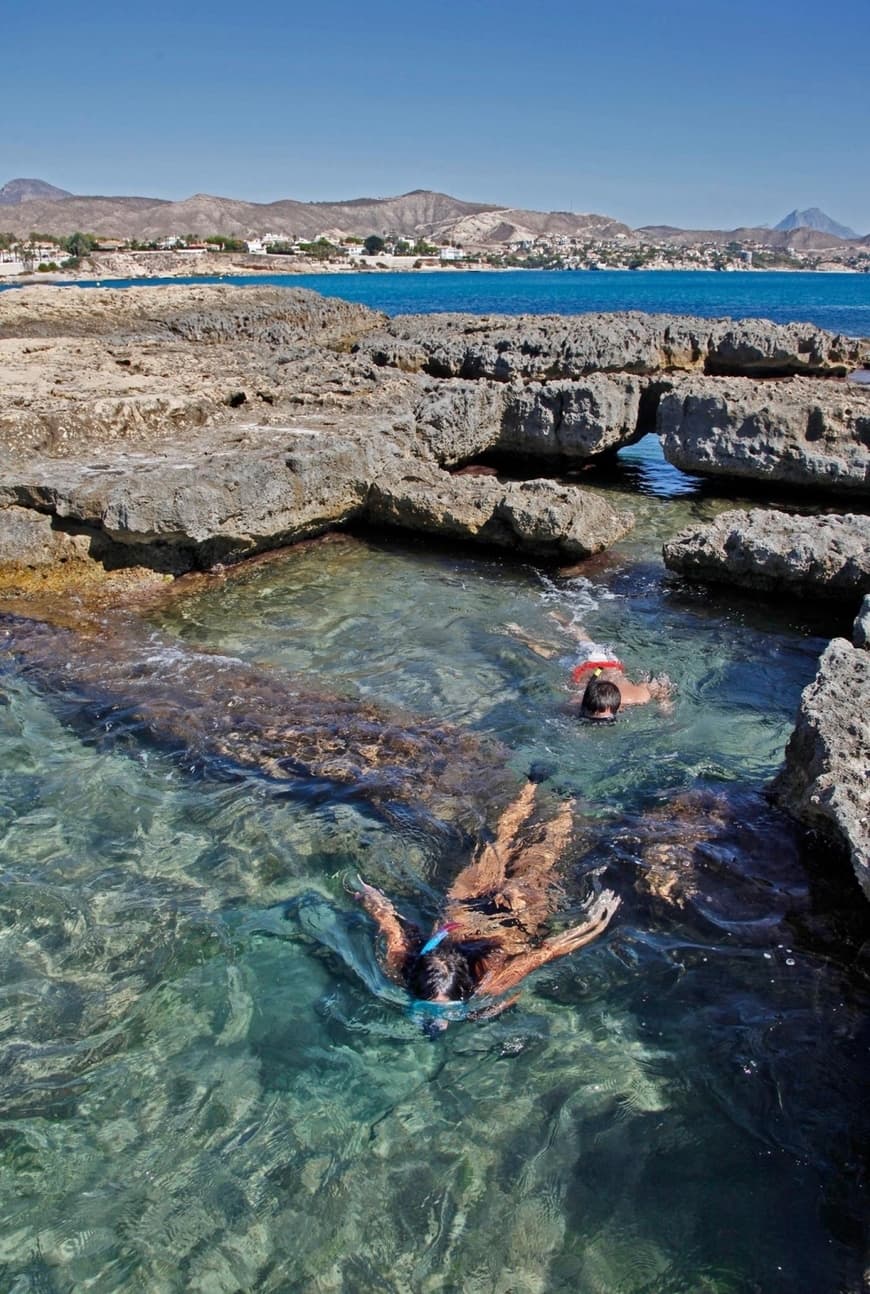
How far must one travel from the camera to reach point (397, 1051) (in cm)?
385

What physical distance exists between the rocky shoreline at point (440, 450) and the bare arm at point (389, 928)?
2167mm

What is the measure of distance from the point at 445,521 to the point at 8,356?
911 cm

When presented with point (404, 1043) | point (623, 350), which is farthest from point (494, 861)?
point (623, 350)

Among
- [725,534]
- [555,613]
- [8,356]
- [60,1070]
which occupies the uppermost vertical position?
Result: [8,356]

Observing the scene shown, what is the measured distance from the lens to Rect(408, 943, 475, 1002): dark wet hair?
13.3 ft

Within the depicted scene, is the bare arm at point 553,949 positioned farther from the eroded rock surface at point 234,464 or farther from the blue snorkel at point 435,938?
the eroded rock surface at point 234,464

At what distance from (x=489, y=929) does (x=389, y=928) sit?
52 centimetres

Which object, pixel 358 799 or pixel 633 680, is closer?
pixel 358 799

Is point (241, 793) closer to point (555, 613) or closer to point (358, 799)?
point (358, 799)

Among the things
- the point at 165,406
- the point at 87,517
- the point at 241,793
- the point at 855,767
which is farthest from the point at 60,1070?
the point at 165,406

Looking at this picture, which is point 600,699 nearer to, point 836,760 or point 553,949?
point 836,760

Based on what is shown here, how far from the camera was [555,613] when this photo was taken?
8695 mm

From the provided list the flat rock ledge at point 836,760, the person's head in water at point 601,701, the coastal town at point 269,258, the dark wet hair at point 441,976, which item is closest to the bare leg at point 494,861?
the dark wet hair at point 441,976

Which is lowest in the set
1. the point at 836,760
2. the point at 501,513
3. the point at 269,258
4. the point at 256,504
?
the point at 836,760
